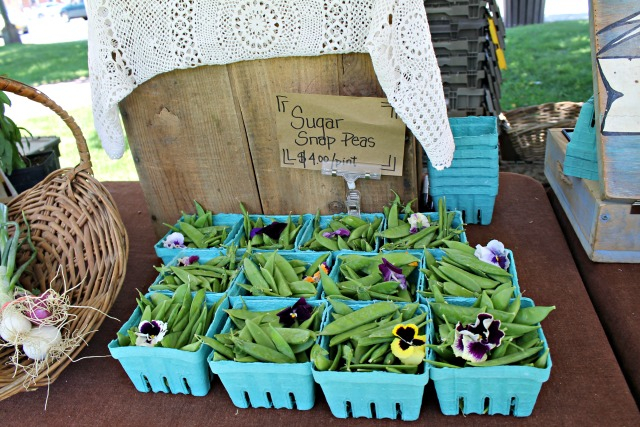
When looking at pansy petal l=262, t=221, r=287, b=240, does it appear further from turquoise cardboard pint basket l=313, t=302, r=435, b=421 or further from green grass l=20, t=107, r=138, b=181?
green grass l=20, t=107, r=138, b=181

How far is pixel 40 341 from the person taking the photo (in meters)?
1.19

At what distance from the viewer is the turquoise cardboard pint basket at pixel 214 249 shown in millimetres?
1491

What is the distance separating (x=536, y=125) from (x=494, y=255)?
1.89 m

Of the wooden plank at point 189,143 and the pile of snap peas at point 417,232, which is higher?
the wooden plank at point 189,143

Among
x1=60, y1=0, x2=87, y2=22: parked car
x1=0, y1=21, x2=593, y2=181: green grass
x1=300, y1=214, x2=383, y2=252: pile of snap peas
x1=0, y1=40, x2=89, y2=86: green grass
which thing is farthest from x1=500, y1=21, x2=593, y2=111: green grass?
x1=60, y1=0, x2=87, y2=22: parked car

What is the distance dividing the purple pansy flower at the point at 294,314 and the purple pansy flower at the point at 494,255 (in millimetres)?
440

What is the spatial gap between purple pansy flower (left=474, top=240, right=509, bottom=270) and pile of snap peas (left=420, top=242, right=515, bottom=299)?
2cm

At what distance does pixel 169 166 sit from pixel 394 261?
77cm

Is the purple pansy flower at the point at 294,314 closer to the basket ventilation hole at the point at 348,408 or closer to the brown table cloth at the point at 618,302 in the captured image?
the basket ventilation hole at the point at 348,408

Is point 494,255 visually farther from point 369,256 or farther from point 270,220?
point 270,220

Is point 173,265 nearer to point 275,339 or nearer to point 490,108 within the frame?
point 275,339

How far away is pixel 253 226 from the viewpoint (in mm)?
1630

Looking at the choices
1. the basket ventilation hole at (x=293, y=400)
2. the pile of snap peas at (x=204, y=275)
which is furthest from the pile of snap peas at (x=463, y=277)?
the pile of snap peas at (x=204, y=275)

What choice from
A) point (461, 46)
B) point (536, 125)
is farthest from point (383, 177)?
point (536, 125)
